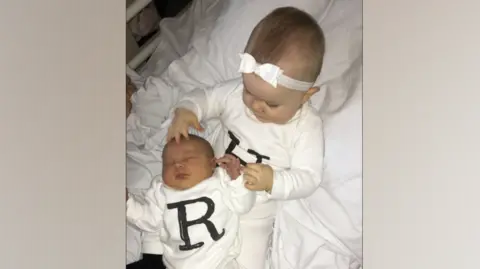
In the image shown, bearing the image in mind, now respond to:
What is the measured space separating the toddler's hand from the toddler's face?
101 millimetres

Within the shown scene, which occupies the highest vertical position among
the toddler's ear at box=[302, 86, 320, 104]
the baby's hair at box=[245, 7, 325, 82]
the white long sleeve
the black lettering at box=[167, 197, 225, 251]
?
the baby's hair at box=[245, 7, 325, 82]

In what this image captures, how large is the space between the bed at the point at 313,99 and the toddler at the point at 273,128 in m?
0.02

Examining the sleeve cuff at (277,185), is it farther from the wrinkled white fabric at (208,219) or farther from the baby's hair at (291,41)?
the baby's hair at (291,41)

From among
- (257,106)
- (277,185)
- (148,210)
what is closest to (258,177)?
(277,185)

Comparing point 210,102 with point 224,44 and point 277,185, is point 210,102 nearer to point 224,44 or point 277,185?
point 224,44

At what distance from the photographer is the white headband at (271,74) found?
1190 mm

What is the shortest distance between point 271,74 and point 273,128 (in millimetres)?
115

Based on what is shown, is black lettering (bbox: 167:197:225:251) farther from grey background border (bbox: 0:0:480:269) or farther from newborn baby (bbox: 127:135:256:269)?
grey background border (bbox: 0:0:480:269)

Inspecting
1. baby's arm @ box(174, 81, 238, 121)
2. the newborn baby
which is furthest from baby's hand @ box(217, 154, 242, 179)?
baby's arm @ box(174, 81, 238, 121)

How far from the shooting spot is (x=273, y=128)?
4.00 feet

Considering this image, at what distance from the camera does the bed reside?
48.0 inches
